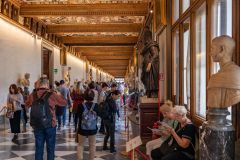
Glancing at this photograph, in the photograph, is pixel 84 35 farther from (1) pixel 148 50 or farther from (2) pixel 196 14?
(2) pixel 196 14

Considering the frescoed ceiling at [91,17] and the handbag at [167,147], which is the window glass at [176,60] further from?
the frescoed ceiling at [91,17]

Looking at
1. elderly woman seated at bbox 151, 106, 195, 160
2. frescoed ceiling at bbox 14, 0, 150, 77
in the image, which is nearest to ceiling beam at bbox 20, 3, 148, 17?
frescoed ceiling at bbox 14, 0, 150, 77

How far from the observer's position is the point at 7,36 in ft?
41.0

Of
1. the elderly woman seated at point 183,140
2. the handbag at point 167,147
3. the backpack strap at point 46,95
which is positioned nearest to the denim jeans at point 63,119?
the backpack strap at point 46,95

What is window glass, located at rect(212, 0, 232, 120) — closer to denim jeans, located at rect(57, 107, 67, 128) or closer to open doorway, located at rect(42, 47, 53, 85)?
denim jeans, located at rect(57, 107, 67, 128)

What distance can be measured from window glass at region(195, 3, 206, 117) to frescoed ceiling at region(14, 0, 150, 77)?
25.9ft

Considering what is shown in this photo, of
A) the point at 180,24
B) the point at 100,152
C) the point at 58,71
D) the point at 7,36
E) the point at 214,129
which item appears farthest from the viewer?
the point at 58,71

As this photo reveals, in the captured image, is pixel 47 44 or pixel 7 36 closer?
pixel 7 36

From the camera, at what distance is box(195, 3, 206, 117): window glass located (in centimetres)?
486

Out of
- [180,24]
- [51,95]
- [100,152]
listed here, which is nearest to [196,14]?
[180,24]

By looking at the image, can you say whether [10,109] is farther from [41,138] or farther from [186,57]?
[186,57]

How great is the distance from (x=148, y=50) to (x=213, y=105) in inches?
194

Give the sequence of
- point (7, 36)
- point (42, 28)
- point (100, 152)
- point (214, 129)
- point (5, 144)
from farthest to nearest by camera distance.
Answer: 1. point (42, 28)
2. point (7, 36)
3. point (5, 144)
4. point (100, 152)
5. point (214, 129)

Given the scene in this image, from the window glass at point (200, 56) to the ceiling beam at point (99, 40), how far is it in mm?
16162
